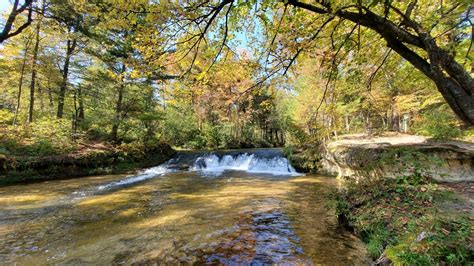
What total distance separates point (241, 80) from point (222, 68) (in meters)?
0.81

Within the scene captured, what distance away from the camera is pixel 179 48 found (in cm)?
368

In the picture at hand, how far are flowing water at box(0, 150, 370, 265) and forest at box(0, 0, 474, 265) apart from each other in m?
0.28

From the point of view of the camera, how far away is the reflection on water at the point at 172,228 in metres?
3.36

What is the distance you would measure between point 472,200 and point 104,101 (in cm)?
1709

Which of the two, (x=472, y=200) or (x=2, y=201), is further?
(x=2, y=201)

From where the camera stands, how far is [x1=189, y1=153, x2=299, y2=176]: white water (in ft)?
42.7

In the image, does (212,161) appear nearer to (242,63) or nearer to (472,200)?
(242,63)

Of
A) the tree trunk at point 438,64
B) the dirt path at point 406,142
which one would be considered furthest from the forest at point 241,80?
the dirt path at point 406,142

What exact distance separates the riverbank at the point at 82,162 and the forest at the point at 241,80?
0.17 feet

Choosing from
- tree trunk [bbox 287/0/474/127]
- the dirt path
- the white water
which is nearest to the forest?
tree trunk [bbox 287/0/474/127]

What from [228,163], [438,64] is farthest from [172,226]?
[228,163]

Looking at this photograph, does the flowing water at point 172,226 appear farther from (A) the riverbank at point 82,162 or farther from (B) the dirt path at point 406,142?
(B) the dirt path at point 406,142

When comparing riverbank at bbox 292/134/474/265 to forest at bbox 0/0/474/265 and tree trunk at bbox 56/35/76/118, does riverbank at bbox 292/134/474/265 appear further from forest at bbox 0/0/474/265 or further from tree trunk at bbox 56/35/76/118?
tree trunk at bbox 56/35/76/118

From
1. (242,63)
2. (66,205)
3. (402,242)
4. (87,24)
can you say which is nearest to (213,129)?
(87,24)
